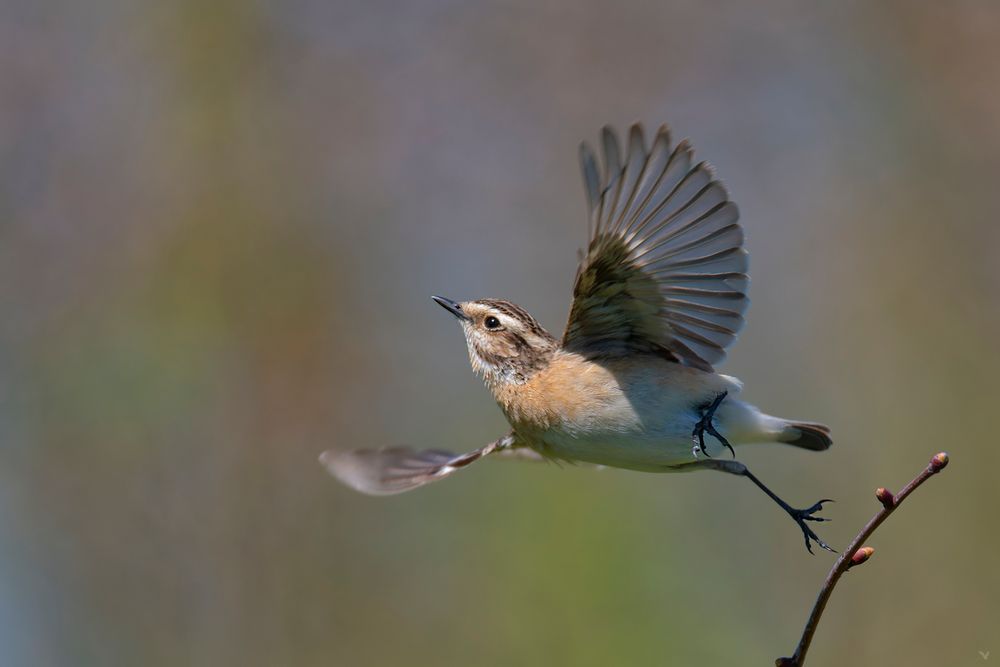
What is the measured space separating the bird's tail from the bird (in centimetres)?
1

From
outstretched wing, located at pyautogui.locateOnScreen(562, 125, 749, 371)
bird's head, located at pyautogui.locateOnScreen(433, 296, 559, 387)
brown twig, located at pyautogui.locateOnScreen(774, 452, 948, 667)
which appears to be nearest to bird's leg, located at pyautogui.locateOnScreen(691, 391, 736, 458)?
outstretched wing, located at pyautogui.locateOnScreen(562, 125, 749, 371)

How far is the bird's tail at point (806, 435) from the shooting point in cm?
434

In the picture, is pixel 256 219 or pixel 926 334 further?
pixel 256 219

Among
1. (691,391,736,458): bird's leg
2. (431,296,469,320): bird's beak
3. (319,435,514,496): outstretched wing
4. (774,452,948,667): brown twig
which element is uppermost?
(431,296,469,320): bird's beak

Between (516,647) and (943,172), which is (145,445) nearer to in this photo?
(516,647)

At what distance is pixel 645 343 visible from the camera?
4.16m

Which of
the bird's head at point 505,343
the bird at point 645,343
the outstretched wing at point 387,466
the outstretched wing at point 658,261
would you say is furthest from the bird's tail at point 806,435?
the outstretched wing at point 387,466

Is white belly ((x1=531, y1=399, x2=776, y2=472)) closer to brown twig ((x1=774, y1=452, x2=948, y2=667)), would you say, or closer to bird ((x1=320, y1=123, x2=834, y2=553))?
bird ((x1=320, y1=123, x2=834, y2=553))

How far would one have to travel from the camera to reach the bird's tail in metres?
4.34

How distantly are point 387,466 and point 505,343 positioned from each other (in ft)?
3.16

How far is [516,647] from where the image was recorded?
5.85 meters

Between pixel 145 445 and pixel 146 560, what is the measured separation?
2.61ft

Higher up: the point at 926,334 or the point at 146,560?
the point at 926,334

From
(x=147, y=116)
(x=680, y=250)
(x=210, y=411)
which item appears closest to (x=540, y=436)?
(x=680, y=250)
